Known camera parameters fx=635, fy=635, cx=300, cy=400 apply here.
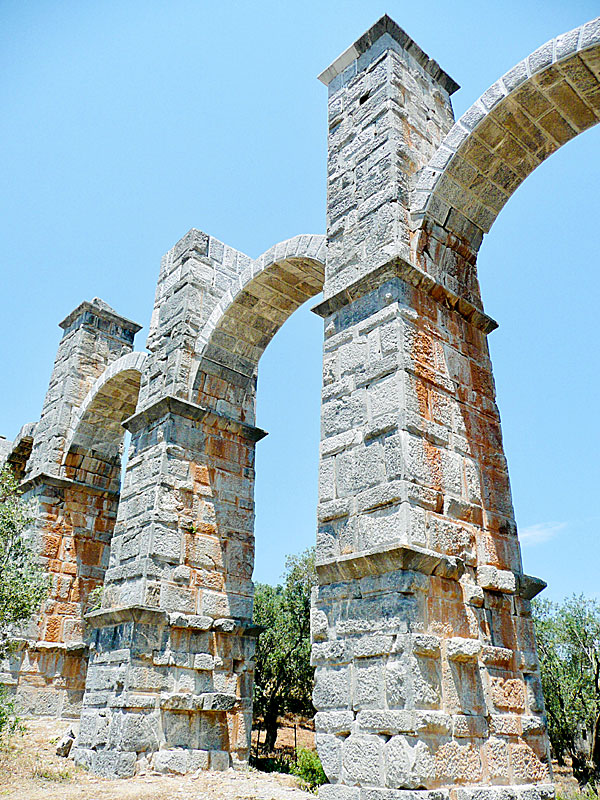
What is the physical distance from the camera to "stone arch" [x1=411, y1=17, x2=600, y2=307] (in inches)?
189

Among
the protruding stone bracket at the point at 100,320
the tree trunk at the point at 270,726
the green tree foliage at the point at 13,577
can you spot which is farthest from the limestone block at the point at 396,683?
the tree trunk at the point at 270,726

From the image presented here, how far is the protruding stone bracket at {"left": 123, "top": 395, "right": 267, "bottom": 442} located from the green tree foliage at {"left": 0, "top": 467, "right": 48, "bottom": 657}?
1823mm

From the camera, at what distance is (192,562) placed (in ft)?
22.6

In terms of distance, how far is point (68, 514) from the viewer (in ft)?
32.7

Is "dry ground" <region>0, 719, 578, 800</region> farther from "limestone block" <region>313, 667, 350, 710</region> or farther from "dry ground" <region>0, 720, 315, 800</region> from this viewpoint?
"limestone block" <region>313, 667, 350, 710</region>

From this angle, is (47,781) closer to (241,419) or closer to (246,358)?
(241,419)

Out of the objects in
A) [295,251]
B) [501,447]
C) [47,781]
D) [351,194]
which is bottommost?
[47,781]

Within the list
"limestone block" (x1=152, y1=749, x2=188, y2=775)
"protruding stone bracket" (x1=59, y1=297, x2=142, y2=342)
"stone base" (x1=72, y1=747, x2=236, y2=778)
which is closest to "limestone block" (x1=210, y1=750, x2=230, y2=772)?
"stone base" (x1=72, y1=747, x2=236, y2=778)

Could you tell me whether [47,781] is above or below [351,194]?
below

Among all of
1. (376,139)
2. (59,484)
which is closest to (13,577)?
(59,484)

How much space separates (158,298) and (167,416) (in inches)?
87.3

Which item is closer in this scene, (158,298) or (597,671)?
(158,298)

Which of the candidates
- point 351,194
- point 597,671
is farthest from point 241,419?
point 597,671

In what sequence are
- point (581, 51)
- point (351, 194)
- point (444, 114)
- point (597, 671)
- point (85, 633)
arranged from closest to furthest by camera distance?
point (581, 51) → point (351, 194) → point (444, 114) → point (85, 633) → point (597, 671)
